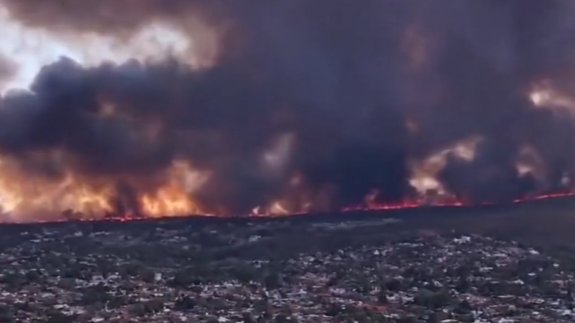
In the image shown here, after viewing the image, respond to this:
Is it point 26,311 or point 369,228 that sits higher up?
point 369,228

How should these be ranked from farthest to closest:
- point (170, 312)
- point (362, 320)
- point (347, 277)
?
1. point (347, 277)
2. point (170, 312)
3. point (362, 320)

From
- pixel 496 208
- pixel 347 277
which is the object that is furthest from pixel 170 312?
pixel 496 208

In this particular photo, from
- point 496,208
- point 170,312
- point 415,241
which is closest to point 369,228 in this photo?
point 415,241

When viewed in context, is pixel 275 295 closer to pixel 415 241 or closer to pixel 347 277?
pixel 347 277

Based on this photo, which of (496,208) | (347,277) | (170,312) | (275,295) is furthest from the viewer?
(496,208)

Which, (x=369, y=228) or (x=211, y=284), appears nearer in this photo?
(x=211, y=284)

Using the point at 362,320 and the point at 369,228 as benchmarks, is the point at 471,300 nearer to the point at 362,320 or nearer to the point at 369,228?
the point at 362,320
